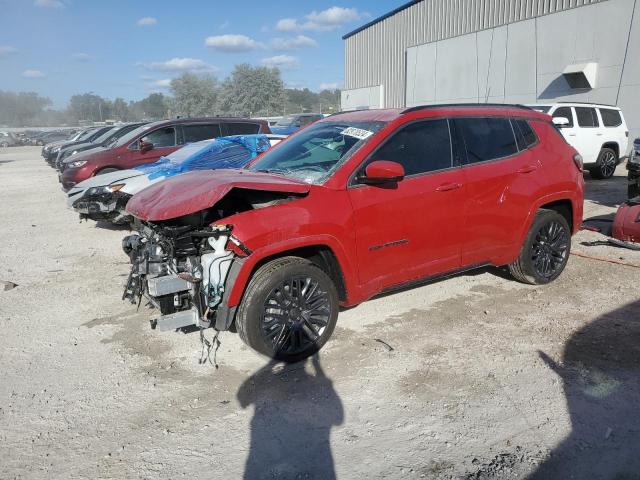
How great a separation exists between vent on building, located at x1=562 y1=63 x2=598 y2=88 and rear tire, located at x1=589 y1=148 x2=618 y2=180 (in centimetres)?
555

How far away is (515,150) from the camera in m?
5.03

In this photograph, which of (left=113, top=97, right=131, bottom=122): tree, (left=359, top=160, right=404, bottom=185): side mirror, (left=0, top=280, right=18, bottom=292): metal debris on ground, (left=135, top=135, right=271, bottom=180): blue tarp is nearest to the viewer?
(left=359, top=160, right=404, bottom=185): side mirror

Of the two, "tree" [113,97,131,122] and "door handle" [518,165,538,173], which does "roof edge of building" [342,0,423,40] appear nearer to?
"door handle" [518,165,538,173]

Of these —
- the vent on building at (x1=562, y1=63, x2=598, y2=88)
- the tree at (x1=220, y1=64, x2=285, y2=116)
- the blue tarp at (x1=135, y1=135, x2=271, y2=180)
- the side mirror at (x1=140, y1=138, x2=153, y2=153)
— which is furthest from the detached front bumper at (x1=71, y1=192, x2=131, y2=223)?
the tree at (x1=220, y1=64, x2=285, y2=116)

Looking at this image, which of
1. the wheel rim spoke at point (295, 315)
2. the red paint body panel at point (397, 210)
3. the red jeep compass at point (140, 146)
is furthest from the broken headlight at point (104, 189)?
the wheel rim spoke at point (295, 315)

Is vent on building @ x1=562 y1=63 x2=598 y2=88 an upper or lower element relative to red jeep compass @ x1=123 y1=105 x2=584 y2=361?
upper

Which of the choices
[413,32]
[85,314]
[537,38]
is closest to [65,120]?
[413,32]

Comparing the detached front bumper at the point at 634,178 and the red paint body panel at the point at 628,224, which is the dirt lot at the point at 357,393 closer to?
the red paint body panel at the point at 628,224

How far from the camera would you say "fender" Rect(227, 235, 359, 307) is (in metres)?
3.62

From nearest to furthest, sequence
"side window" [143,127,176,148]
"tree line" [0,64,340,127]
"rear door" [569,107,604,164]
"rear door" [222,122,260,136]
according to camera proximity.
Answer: "side window" [143,127,176,148], "rear door" [222,122,260,136], "rear door" [569,107,604,164], "tree line" [0,64,340,127]

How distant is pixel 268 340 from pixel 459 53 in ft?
72.8

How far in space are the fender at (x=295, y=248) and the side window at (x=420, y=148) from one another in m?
0.79

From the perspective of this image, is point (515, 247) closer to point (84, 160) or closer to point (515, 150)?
point (515, 150)

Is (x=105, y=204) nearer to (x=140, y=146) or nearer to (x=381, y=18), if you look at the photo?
(x=140, y=146)
